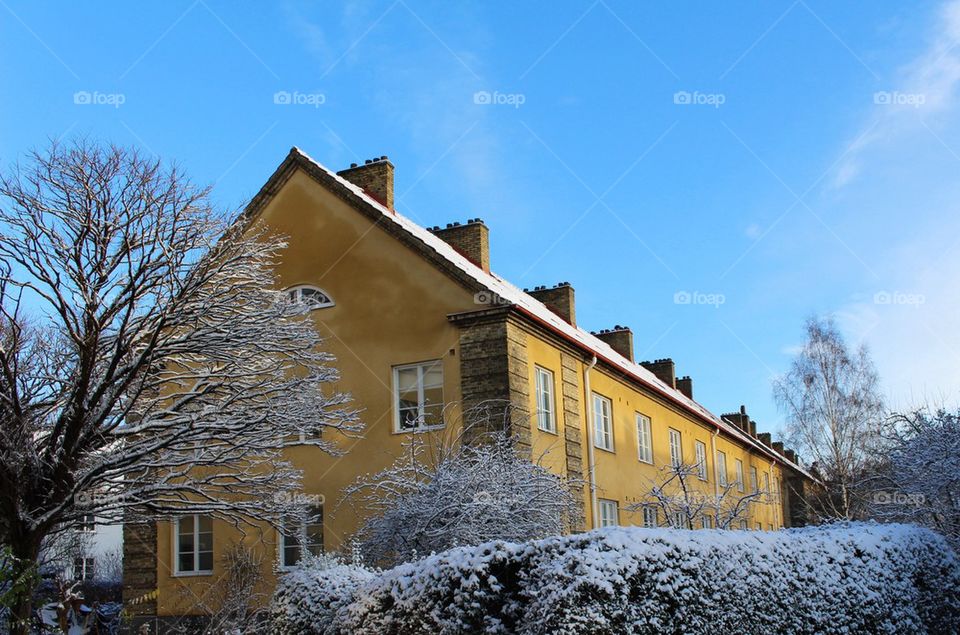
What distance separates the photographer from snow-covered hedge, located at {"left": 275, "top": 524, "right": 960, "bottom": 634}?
26.8 ft

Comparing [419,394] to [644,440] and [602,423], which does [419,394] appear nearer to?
[602,423]

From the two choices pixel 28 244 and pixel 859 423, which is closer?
pixel 28 244

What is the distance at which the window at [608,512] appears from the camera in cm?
2428

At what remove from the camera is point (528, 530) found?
14.8 meters

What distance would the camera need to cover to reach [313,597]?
1141cm

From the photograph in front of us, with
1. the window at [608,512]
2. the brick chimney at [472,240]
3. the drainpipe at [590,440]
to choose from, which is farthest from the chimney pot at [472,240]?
the window at [608,512]

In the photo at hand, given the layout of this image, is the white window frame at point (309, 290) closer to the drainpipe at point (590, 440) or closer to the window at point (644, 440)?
the drainpipe at point (590, 440)

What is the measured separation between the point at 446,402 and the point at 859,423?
899 inches

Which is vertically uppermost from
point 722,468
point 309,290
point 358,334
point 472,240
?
point 472,240

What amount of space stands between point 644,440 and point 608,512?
15.2 ft

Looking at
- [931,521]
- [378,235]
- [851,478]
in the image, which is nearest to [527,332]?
[378,235]

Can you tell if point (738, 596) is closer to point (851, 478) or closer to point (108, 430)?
point (108, 430)

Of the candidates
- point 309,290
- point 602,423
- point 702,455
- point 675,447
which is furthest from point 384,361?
point 702,455

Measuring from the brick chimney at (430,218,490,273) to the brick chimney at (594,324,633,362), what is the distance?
12.6 m
